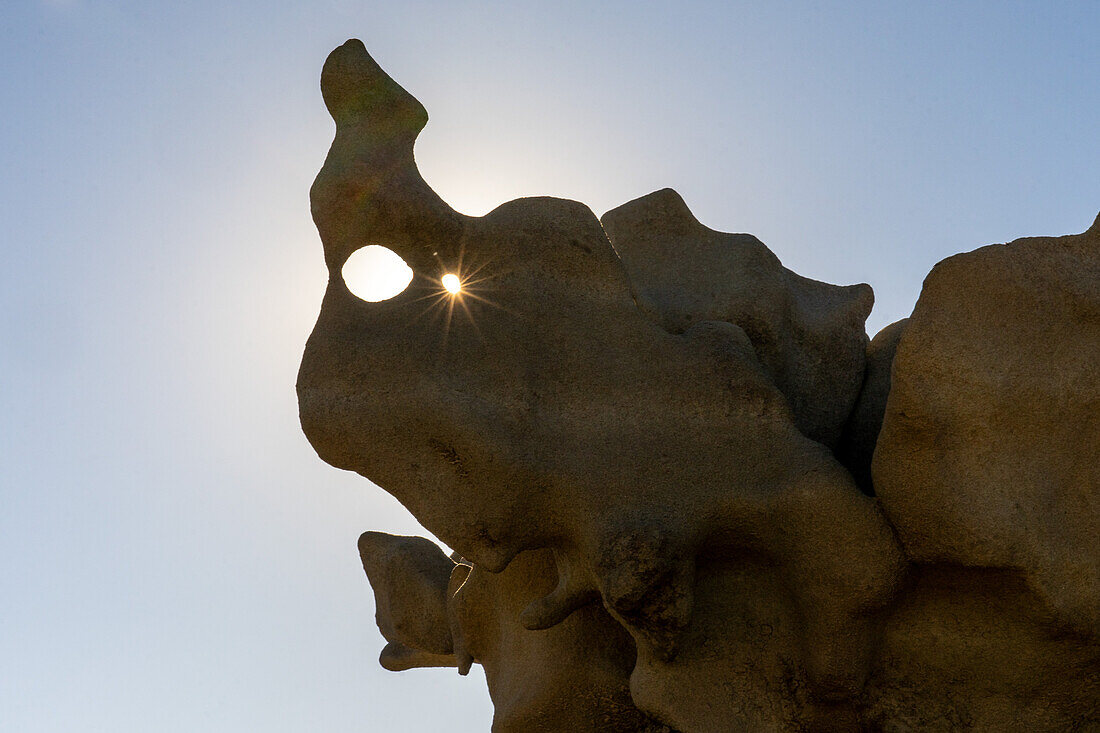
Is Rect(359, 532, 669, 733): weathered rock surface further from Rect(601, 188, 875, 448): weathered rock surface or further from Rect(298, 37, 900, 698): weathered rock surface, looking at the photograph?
Rect(601, 188, 875, 448): weathered rock surface

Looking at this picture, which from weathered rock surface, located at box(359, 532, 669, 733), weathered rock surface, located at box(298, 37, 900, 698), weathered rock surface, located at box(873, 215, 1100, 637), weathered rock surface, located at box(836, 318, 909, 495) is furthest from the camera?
weathered rock surface, located at box(836, 318, 909, 495)

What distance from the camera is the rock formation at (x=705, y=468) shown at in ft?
9.55

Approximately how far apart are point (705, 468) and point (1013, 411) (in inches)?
29.5

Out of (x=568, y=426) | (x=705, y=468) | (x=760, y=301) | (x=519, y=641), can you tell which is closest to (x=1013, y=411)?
(x=705, y=468)

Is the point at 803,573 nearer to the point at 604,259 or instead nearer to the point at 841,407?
the point at 841,407

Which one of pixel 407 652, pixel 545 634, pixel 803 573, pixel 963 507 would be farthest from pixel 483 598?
pixel 963 507

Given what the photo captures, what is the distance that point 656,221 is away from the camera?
400 cm

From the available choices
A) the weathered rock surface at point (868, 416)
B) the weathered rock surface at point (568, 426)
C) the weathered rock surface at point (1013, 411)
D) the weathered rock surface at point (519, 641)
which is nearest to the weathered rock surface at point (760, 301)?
the weathered rock surface at point (868, 416)

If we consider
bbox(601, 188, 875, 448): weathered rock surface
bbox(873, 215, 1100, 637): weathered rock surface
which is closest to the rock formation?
bbox(873, 215, 1100, 637): weathered rock surface

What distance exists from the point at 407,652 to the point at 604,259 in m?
1.86

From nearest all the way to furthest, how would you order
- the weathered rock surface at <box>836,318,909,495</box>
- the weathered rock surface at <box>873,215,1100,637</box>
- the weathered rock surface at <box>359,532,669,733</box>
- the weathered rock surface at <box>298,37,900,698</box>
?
1. the weathered rock surface at <box>873,215,1100,637</box>
2. the weathered rock surface at <box>298,37,900,698</box>
3. the weathered rock surface at <box>359,532,669,733</box>
4. the weathered rock surface at <box>836,318,909,495</box>

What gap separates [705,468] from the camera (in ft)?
10.3

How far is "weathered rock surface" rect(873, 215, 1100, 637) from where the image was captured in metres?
2.87

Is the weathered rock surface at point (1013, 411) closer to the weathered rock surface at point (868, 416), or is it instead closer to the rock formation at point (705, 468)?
the rock formation at point (705, 468)
